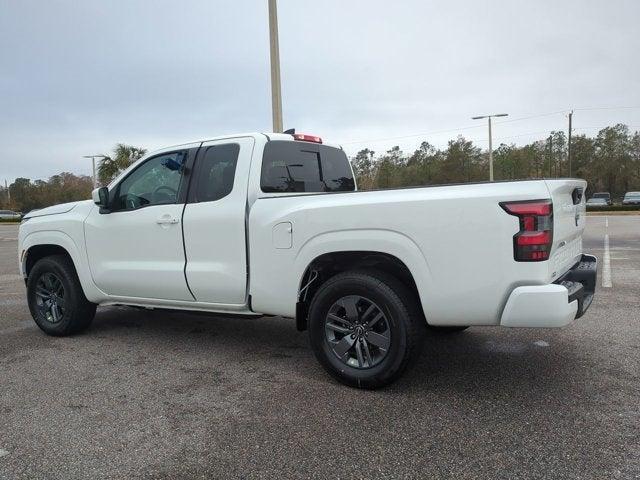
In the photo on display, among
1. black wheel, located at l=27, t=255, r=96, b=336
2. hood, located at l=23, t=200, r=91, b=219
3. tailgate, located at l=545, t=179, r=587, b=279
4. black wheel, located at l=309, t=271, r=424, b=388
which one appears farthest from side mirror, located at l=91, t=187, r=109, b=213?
tailgate, located at l=545, t=179, r=587, b=279

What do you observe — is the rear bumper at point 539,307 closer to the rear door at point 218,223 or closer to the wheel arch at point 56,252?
the rear door at point 218,223

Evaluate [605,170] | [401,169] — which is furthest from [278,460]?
[605,170]

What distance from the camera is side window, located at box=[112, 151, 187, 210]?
4676 mm

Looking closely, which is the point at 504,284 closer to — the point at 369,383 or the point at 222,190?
the point at 369,383

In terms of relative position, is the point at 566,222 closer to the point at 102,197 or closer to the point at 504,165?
the point at 102,197

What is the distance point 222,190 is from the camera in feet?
14.3

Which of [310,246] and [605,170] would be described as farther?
[605,170]

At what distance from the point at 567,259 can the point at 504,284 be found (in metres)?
0.86

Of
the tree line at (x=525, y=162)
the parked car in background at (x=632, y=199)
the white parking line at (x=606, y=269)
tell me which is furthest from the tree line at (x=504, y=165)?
the white parking line at (x=606, y=269)

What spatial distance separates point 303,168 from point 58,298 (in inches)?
112

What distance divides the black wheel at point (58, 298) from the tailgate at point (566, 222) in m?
4.32

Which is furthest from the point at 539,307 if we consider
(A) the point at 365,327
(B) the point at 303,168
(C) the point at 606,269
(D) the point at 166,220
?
(C) the point at 606,269

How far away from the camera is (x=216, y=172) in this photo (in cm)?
445

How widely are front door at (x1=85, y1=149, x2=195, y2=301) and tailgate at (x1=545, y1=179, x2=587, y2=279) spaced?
2.84 metres
